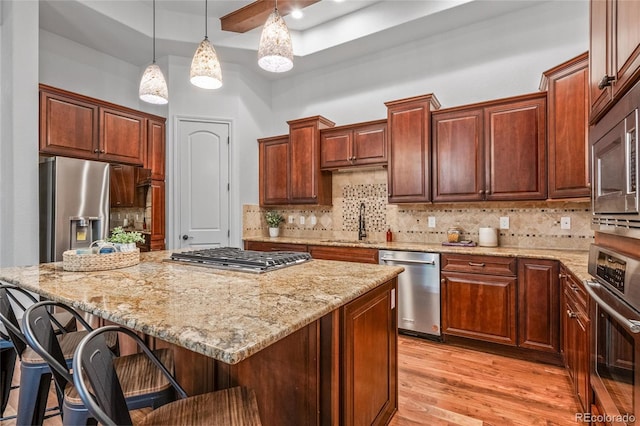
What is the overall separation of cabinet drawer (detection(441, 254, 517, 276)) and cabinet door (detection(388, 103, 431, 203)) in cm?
71

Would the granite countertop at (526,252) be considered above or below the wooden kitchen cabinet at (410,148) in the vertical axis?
below

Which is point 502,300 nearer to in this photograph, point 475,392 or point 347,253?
point 475,392

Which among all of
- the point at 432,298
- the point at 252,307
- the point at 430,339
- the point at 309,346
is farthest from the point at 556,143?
the point at 252,307

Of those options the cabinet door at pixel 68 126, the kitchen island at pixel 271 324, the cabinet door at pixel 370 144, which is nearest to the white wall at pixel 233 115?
the cabinet door at pixel 68 126

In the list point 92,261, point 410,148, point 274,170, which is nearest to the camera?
point 92,261

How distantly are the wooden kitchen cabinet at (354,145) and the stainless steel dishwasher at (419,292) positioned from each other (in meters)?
1.16

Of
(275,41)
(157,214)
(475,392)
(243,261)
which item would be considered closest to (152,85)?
(275,41)

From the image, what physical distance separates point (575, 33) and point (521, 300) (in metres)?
2.49

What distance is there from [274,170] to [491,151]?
2658 millimetres

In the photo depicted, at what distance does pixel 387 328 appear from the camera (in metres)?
1.80

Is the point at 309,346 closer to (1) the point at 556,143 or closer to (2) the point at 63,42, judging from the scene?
(1) the point at 556,143

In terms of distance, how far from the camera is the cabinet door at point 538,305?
8.33ft

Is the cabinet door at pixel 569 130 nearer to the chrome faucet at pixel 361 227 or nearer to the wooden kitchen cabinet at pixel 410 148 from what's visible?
the wooden kitchen cabinet at pixel 410 148

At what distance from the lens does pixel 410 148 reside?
343 centimetres
